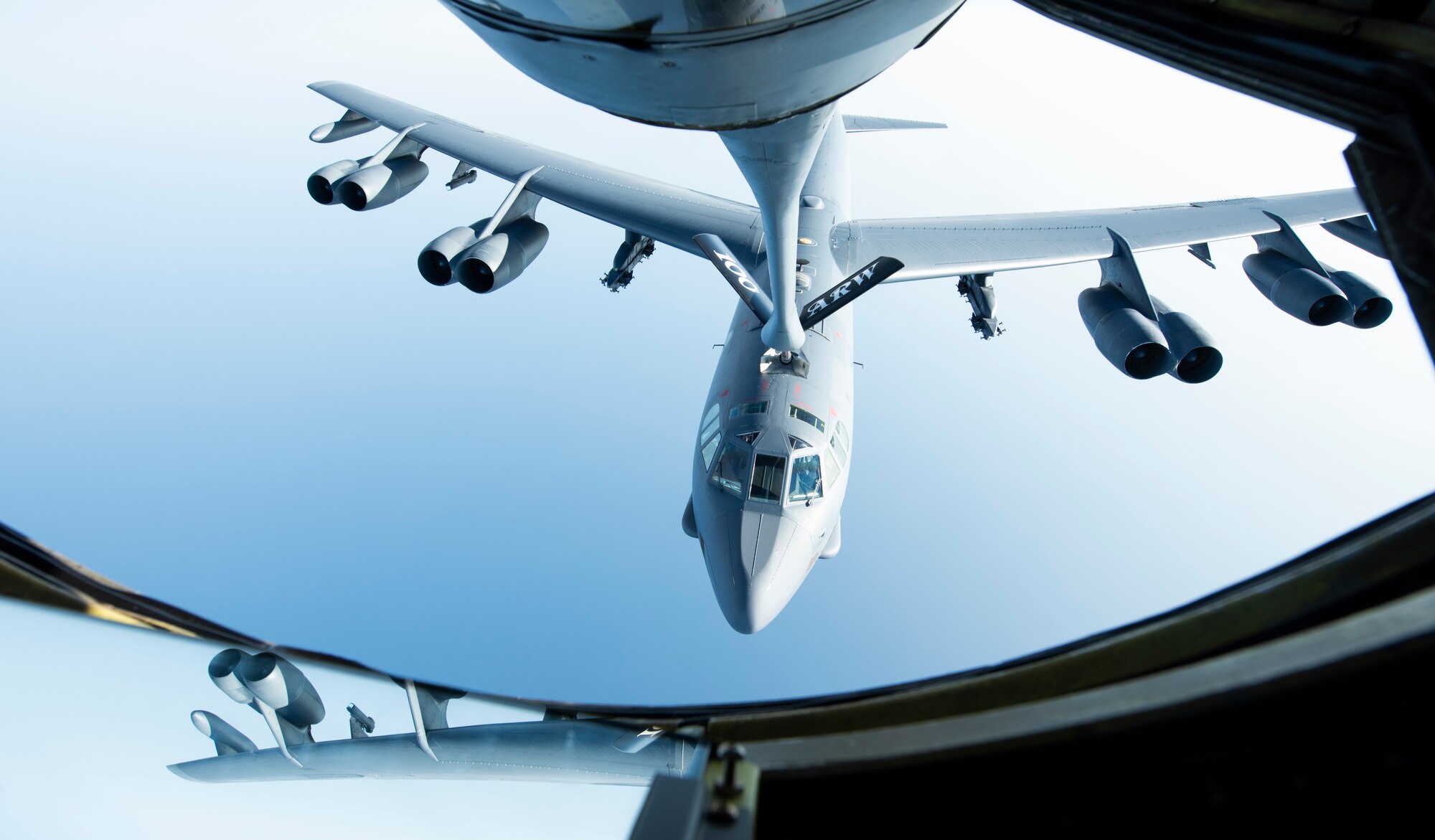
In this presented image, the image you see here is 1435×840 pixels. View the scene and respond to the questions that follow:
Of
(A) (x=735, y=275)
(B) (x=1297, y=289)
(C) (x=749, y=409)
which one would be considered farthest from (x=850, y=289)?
(B) (x=1297, y=289)

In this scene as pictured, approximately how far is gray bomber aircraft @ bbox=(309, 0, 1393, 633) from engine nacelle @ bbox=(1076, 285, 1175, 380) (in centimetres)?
3

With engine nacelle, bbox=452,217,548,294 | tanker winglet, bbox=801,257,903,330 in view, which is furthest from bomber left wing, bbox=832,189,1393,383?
engine nacelle, bbox=452,217,548,294

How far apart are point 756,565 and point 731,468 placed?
1128 millimetres

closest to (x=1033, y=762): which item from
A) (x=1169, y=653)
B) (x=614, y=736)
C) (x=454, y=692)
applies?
(x=1169, y=653)

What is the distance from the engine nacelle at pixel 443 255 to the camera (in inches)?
405

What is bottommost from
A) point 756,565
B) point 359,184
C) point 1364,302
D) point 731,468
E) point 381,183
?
point 756,565

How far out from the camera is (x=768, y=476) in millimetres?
7734

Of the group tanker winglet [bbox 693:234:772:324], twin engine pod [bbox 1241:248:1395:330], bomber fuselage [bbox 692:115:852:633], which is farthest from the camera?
twin engine pod [bbox 1241:248:1395:330]

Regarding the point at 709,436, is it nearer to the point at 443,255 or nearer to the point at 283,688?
the point at 443,255

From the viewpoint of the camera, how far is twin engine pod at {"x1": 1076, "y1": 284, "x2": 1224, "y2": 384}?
928 centimetres

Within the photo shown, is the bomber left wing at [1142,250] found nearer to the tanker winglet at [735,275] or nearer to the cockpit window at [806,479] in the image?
the tanker winglet at [735,275]

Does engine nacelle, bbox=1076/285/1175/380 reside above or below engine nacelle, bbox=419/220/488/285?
below

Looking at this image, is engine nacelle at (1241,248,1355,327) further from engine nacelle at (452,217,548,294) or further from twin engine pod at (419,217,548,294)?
twin engine pod at (419,217,548,294)

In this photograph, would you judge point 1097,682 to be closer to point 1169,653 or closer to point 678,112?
point 1169,653
